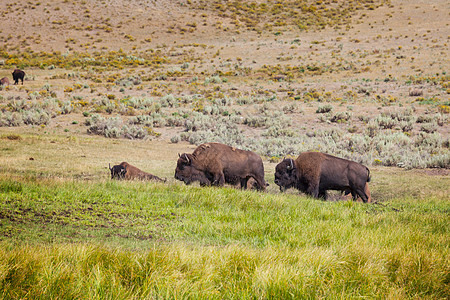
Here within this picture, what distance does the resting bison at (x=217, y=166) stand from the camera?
11984 millimetres

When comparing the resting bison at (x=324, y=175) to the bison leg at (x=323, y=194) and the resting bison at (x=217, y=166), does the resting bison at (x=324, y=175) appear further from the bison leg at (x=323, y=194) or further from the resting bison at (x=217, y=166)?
the resting bison at (x=217, y=166)

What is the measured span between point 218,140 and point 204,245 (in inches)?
716

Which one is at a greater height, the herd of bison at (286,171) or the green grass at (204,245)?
the green grass at (204,245)

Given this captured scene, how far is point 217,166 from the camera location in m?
12.0

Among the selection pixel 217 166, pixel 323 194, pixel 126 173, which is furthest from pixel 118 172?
pixel 323 194

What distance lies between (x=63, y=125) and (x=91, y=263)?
23712 mm

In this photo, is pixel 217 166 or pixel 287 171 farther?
pixel 217 166

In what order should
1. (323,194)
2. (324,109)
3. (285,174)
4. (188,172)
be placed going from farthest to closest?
(324,109) < (323,194) < (188,172) < (285,174)

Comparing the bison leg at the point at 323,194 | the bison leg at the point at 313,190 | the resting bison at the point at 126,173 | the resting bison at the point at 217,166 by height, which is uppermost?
the resting bison at the point at 217,166

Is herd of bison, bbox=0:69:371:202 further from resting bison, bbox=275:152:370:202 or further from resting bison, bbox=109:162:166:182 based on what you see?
resting bison, bbox=109:162:166:182

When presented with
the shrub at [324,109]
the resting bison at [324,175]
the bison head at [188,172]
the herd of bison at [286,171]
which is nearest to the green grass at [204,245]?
the resting bison at [324,175]

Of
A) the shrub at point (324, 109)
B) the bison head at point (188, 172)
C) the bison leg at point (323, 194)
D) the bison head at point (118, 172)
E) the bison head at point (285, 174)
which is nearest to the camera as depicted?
the bison head at point (285, 174)

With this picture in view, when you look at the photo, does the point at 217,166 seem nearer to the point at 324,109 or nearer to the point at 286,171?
the point at 286,171

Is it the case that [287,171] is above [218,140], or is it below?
above
